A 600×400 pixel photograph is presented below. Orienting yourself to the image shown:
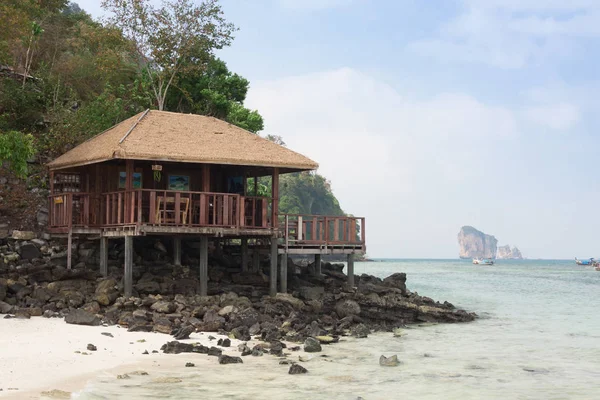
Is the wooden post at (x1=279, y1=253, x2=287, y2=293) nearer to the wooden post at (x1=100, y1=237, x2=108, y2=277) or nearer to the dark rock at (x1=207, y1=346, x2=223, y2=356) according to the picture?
the wooden post at (x1=100, y1=237, x2=108, y2=277)

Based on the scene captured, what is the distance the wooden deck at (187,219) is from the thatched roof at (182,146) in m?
1.07

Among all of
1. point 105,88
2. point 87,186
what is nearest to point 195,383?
point 87,186

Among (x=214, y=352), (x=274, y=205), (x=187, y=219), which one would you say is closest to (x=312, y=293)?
(x=274, y=205)

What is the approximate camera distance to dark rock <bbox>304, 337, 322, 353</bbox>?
16984 millimetres

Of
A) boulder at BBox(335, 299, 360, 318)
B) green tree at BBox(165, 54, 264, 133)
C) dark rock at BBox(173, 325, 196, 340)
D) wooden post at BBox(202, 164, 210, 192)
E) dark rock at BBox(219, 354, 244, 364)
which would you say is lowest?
dark rock at BBox(219, 354, 244, 364)

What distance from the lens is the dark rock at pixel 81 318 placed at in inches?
702

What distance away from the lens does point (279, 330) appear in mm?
18766

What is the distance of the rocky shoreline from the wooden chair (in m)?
1.91

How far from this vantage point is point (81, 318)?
17.9m

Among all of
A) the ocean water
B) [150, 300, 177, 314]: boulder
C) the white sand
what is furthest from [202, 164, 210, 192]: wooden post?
the ocean water

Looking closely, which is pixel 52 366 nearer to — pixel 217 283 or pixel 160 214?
pixel 160 214

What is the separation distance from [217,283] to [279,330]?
5146mm

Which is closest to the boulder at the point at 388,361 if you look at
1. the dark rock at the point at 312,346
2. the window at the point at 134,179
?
the dark rock at the point at 312,346

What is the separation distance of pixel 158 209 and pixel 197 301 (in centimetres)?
278
